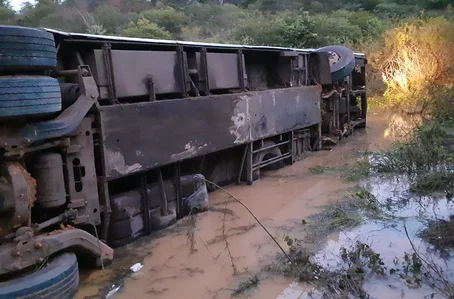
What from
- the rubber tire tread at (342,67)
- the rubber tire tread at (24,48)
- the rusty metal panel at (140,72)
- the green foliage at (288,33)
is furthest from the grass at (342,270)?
the green foliage at (288,33)

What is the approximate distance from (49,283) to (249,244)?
8.07 ft

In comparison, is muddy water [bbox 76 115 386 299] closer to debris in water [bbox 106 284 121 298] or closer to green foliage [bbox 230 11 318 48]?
debris in water [bbox 106 284 121 298]

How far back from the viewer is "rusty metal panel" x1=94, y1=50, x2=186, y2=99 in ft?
17.9

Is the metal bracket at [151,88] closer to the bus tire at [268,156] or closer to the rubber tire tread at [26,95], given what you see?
the rubber tire tread at [26,95]

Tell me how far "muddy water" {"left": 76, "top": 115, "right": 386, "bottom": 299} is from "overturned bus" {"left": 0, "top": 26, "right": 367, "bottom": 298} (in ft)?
0.90

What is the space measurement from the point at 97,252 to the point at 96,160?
98cm

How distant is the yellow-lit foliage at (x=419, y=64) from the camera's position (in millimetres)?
17188

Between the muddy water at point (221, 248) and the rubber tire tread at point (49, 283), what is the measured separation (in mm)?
488

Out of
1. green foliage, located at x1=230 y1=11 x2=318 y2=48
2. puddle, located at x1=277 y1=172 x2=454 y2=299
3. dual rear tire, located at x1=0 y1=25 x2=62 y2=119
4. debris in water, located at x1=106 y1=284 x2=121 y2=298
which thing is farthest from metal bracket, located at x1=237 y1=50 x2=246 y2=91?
green foliage, located at x1=230 y1=11 x2=318 y2=48

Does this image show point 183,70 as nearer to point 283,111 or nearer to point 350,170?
point 283,111

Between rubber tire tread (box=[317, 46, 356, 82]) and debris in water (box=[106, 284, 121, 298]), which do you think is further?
rubber tire tread (box=[317, 46, 356, 82])

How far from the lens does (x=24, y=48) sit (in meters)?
3.94

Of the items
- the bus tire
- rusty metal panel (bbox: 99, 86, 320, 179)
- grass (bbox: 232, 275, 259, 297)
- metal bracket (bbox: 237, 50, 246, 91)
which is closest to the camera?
grass (bbox: 232, 275, 259, 297)

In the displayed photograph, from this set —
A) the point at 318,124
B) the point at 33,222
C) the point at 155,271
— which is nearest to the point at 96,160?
the point at 33,222
